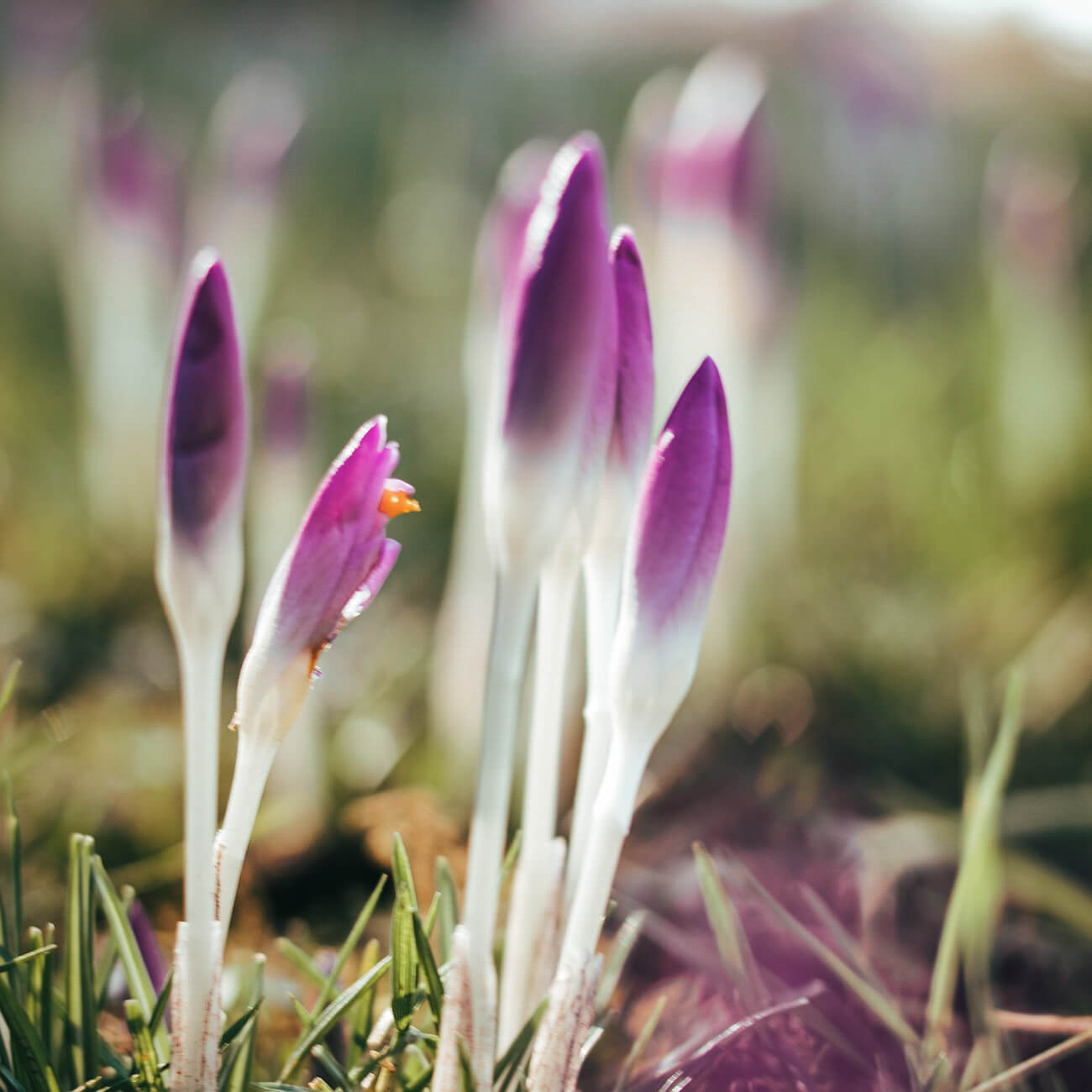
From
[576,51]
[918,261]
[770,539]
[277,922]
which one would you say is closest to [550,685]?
[277,922]

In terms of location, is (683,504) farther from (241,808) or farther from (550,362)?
(241,808)

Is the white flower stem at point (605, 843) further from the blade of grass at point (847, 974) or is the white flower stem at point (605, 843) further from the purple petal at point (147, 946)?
the purple petal at point (147, 946)

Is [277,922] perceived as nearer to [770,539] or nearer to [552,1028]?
[552,1028]

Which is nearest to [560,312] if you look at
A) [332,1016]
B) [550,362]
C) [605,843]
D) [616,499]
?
[550,362]

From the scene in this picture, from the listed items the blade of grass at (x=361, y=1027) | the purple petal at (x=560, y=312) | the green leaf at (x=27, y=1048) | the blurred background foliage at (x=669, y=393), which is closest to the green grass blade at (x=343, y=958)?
the blade of grass at (x=361, y=1027)

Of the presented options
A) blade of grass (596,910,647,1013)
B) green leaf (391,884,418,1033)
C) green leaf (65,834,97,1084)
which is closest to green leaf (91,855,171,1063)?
green leaf (65,834,97,1084)

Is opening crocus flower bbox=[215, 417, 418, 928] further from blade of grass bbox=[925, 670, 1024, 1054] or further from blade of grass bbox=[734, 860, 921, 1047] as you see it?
blade of grass bbox=[925, 670, 1024, 1054]
